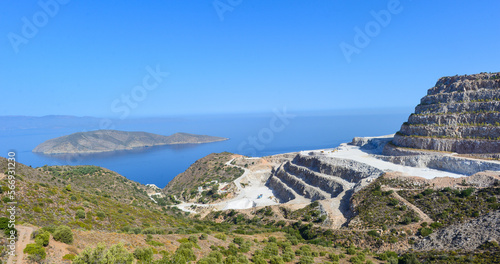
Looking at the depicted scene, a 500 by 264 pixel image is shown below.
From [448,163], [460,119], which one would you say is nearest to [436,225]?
[448,163]

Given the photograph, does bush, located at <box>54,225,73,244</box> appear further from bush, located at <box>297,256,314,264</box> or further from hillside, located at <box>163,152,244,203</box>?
hillside, located at <box>163,152,244,203</box>

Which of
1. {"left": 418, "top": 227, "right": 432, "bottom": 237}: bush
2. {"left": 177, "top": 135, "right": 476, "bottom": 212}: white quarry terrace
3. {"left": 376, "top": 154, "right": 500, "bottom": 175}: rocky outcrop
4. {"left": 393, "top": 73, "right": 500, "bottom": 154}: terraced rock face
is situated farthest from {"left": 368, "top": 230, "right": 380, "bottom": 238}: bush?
{"left": 393, "top": 73, "right": 500, "bottom": 154}: terraced rock face

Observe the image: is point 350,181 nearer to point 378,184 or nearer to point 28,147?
point 378,184

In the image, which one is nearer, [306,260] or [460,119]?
[306,260]

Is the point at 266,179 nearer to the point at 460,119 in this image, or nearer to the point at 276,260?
the point at 460,119

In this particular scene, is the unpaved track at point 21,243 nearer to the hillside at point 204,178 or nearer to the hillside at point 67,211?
the hillside at point 67,211

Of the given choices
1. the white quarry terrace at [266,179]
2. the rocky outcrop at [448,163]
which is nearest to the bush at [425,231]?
the white quarry terrace at [266,179]
